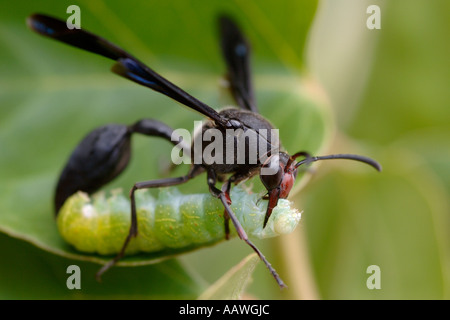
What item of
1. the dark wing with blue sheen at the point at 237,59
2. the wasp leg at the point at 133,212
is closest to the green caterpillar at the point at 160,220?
the wasp leg at the point at 133,212

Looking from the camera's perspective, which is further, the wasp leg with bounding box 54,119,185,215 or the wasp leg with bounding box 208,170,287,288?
the wasp leg with bounding box 54,119,185,215

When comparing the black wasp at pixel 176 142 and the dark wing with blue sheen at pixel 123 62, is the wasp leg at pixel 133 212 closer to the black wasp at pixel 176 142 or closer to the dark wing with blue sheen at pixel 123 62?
the black wasp at pixel 176 142

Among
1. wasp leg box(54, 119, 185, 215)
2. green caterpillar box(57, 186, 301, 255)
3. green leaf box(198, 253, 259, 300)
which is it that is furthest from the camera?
wasp leg box(54, 119, 185, 215)

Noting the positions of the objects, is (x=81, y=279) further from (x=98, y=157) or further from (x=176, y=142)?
(x=176, y=142)

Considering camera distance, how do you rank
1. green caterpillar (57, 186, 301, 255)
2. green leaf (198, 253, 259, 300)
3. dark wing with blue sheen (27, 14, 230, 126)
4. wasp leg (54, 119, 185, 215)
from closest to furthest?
green leaf (198, 253, 259, 300) < dark wing with blue sheen (27, 14, 230, 126) < green caterpillar (57, 186, 301, 255) < wasp leg (54, 119, 185, 215)

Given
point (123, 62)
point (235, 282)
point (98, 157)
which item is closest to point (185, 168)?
point (98, 157)

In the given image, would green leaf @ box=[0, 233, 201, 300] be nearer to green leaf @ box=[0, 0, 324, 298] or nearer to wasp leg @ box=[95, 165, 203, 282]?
wasp leg @ box=[95, 165, 203, 282]

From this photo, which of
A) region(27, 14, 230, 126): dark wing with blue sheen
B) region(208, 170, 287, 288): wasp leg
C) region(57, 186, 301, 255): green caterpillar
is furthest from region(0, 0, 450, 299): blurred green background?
region(27, 14, 230, 126): dark wing with blue sheen
